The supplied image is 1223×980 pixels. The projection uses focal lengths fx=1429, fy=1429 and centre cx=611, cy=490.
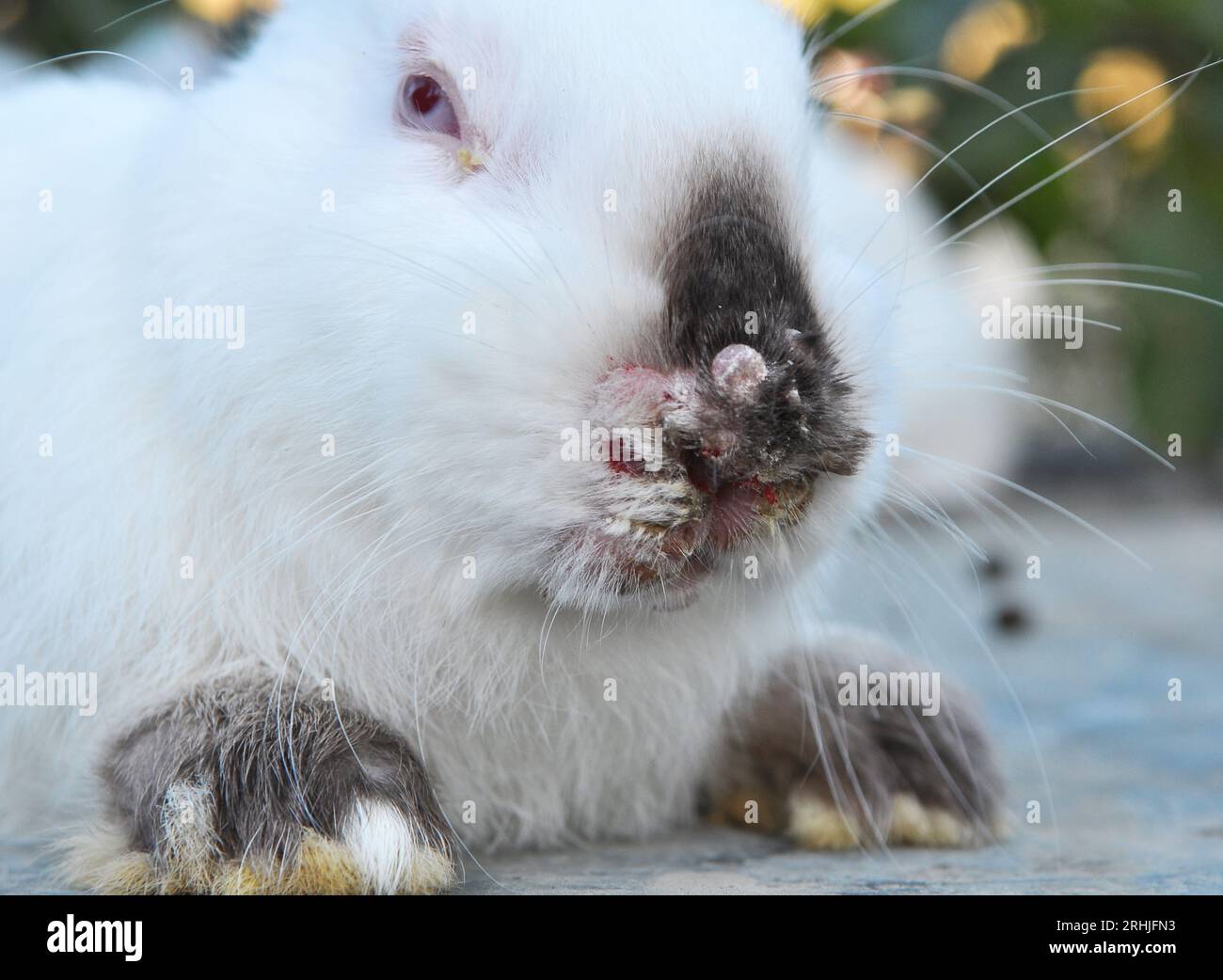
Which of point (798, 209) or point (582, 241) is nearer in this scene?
point (582, 241)

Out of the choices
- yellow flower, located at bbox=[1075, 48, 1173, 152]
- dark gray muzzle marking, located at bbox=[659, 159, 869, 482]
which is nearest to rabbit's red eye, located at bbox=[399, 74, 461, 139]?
dark gray muzzle marking, located at bbox=[659, 159, 869, 482]

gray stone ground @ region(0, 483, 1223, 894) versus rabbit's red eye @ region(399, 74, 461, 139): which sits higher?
rabbit's red eye @ region(399, 74, 461, 139)

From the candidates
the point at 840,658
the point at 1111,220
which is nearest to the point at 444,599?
the point at 840,658

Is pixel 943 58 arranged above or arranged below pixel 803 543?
above

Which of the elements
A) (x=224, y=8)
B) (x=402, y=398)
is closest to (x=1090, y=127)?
(x=224, y=8)

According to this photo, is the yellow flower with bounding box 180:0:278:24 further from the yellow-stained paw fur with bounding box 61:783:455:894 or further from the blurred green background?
the yellow-stained paw fur with bounding box 61:783:455:894

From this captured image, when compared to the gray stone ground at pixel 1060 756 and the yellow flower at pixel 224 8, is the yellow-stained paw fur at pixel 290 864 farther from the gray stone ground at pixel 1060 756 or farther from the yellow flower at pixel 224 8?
the yellow flower at pixel 224 8

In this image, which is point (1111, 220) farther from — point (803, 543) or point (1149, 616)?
point (803, 543)
